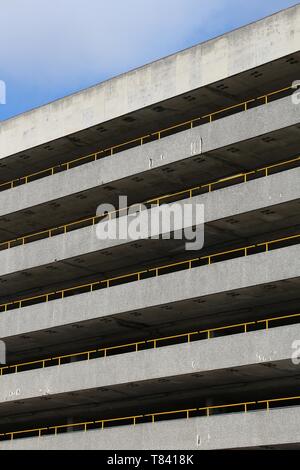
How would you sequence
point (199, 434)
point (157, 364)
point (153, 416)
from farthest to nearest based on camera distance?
1. point (153, 416)
2. point (157, 364)
3. point (199, 434)

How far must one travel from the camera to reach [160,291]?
47062 millimetres

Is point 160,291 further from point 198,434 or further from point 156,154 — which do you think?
point 198,434

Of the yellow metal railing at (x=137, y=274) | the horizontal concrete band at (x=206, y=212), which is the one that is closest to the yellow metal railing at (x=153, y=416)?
the yellow metal railing at (x=137, y=274)

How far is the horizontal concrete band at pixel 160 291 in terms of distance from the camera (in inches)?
1702

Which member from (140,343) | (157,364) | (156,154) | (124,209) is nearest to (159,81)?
(156,154)

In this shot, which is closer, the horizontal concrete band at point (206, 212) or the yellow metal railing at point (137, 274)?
the horizontal concrete band at point (206, 212)

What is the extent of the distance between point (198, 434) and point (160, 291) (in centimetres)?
672

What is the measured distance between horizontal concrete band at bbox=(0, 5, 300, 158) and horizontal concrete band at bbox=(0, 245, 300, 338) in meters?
→ 8.45

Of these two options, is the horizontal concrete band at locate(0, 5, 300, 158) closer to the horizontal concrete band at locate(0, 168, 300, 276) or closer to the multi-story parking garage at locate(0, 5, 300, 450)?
the multi-story parking garage at locate(0, 5, 300, 450)

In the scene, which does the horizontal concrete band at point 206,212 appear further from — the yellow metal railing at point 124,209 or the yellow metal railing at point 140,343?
the yellow metal railing at point 140,343

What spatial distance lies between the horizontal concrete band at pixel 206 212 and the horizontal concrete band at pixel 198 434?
27.9 feet

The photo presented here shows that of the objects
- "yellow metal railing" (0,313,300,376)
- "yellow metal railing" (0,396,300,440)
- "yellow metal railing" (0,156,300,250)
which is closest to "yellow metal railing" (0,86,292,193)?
"yellow metal railing" (0,156,300,250)

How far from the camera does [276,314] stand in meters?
47.0
